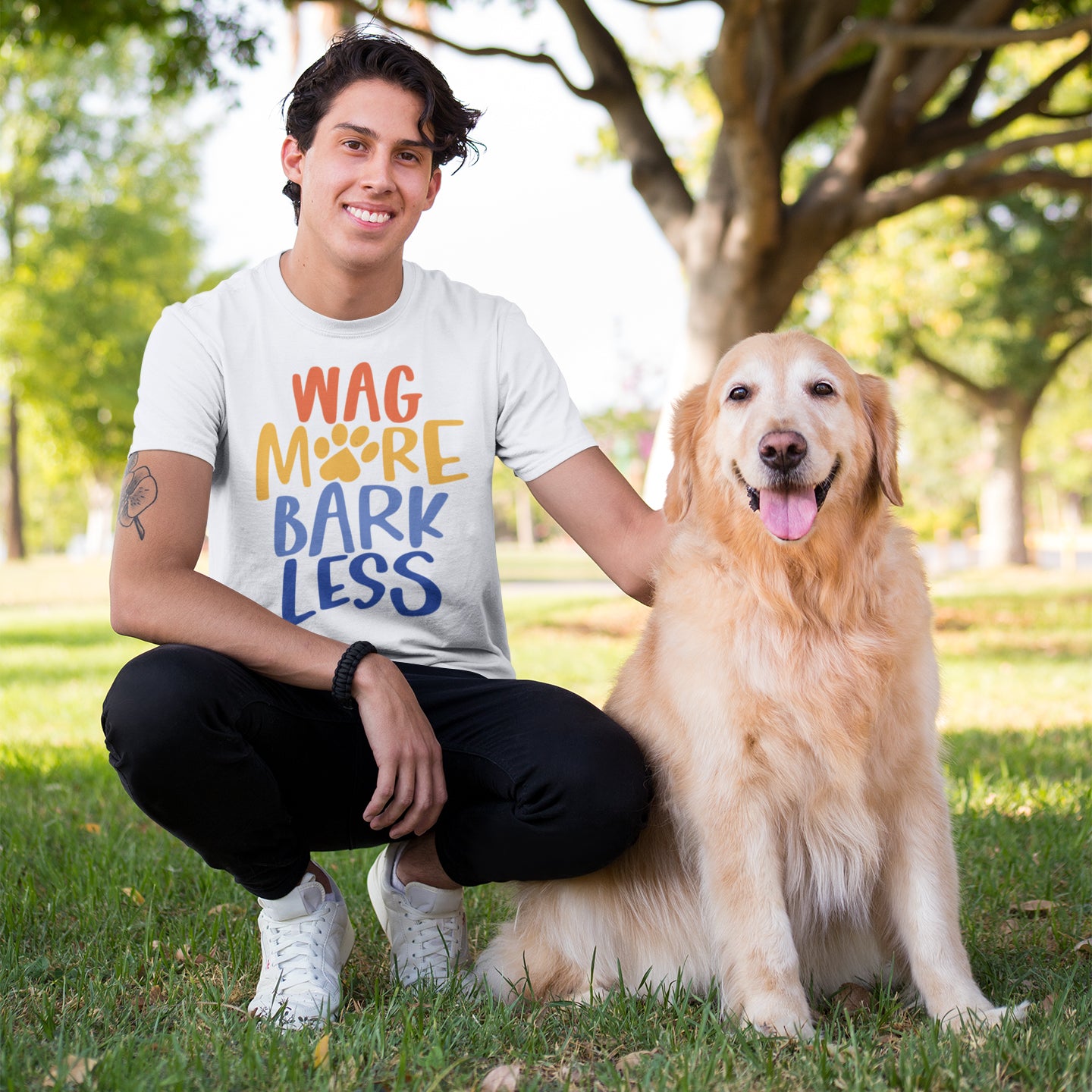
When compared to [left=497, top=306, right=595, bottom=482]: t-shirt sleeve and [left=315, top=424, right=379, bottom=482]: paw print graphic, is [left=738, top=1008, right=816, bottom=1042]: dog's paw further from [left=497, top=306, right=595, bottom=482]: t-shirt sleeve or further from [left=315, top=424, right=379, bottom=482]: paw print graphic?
[left=315, top=424, right=379, bottom=482]: paw print graphic

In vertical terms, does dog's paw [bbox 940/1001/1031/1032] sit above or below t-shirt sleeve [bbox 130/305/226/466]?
below

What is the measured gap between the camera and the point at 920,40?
240 inches

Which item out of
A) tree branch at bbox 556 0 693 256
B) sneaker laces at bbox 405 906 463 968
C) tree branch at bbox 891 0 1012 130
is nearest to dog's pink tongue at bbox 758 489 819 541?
sneaker laces at bbox 405 906 463 968

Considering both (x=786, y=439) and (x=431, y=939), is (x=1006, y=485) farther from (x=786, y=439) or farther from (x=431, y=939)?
(x=431, y=939)

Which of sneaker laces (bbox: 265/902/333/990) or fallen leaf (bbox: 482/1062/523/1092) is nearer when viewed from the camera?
fallen leaf (bbox: 482/1062/523/1092)

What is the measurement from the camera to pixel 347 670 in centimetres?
222

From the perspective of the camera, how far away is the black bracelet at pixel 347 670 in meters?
2.22

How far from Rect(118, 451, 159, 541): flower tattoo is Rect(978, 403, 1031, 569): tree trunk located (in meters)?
20.3

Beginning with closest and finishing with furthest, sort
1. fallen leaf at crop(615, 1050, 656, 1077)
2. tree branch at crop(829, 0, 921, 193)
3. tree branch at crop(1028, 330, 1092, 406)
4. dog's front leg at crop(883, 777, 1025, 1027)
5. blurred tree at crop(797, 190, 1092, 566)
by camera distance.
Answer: fallen leaf at crop(615, 1050, 656, 1077) → dog's front leg at crop(883, 777, 1025, 1027) → tree branch at crop(829, 0, 921, 193) → blurred tree at crop(797, 190, 1092, 566) → tree branch at crop(1028, 330, 1092, 406)

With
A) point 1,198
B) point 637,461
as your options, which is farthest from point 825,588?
point 1,198

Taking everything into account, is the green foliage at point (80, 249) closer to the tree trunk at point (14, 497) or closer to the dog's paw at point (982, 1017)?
the tree trunk at point (14, 497)

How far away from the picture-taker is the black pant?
2.14m

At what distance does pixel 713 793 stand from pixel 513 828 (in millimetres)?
447

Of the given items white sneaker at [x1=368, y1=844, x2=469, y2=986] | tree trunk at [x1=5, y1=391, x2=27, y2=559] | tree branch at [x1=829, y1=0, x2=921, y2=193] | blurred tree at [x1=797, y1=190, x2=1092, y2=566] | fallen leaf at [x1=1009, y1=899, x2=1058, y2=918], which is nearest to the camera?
white sneaker at [x1=368, y1=844, x2=469, y2=986]
